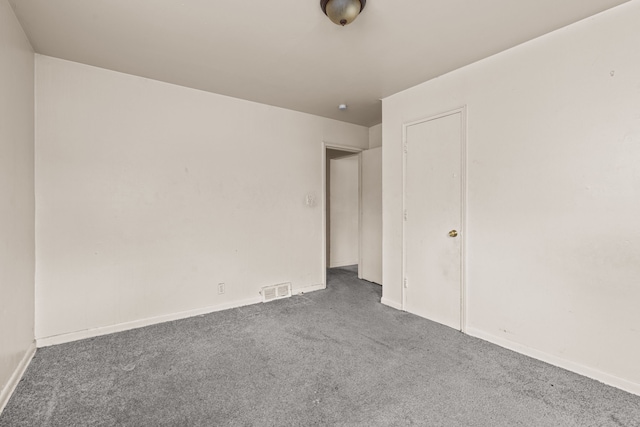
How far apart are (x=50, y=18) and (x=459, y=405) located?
367 cm

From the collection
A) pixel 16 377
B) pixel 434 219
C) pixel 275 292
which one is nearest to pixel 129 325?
pixel 16 377

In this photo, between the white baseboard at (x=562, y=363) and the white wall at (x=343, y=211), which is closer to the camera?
the white baseboard at (x=562, y=363)

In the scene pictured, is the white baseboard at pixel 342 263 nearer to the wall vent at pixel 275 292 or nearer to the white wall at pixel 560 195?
the wall vent at pixel 275 292

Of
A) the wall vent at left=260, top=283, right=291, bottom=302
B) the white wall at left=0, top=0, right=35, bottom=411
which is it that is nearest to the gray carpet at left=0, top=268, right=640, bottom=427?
the white wall at left=0, top=0, right=35, bottom=411

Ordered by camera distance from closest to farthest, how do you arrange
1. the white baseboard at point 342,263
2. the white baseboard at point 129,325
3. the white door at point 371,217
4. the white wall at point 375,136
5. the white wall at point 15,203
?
1. the white wall at point 15,203
2. the white baseboard at point 129,325
3. the white door at point 371,217
4. the white wall at point 375,136
5. the white baseboard at point 342,263

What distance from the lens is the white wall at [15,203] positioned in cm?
179

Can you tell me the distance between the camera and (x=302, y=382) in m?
1.97

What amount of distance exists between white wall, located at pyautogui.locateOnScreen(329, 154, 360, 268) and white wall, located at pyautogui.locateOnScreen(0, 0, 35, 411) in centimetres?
417

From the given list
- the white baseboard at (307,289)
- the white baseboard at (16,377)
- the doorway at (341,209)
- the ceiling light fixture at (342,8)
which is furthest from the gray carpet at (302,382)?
the doorway at (341,209)

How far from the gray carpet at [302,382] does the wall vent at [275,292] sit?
80cm

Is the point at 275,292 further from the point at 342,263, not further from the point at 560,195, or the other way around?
the point at 560,195

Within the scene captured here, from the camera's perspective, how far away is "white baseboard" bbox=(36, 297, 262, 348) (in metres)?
2.53

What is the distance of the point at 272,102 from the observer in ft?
12.0

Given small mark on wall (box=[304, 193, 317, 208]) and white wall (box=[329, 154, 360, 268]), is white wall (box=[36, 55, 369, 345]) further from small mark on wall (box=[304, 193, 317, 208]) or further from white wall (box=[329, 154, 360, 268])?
white wall (box=[329, 154, 360, 268])
